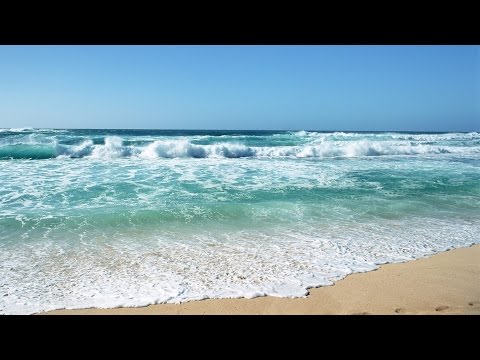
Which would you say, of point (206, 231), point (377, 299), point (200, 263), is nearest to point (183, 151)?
point (206, 231)

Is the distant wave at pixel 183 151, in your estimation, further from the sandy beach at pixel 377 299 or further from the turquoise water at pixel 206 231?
the sandy beach at pixel 377 299

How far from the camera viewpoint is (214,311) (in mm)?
2723

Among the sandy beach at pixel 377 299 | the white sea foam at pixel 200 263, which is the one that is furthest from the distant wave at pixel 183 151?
the sandy beach at pixel 377 299

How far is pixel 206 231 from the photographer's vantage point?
4.64m

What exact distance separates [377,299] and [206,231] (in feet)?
7.64

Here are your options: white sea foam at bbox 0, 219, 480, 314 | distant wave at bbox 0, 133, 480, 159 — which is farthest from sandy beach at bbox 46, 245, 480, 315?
distant wave at bbox 0, 133, 480, 159

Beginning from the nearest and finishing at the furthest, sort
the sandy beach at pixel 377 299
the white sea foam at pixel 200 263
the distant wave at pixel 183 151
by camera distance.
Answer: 1. the sandy beach at pixel 377 299
2. the white sea foam at pixel 200 263
3. the distant wave at pixel 183 151

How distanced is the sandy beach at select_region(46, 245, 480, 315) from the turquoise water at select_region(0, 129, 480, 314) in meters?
0.12

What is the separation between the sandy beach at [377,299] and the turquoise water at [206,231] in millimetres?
123

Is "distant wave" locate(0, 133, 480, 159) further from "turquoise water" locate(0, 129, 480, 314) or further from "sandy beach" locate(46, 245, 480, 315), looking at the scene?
"sandy beach" locate(46, 245, 480, 315)

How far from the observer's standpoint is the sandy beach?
2729mm

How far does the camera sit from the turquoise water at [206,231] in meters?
3.13

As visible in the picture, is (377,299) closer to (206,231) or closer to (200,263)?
(200,263)
